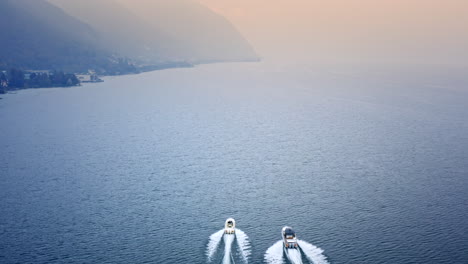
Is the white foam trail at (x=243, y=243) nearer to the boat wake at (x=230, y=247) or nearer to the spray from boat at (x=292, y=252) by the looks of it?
the boat wake at (x=230, y=247)

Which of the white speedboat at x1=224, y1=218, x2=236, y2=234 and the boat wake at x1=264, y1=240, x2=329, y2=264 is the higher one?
the white speedboat at x1=224, y1=218, x2=236, y2=234

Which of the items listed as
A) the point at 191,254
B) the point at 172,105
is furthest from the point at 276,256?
the point at 172,105

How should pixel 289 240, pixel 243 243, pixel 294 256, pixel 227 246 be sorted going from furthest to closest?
pixel 243 243, pixel 227 246, pixel 289 240, pixel 294 256

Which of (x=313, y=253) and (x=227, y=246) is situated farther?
(x=227, y=246)

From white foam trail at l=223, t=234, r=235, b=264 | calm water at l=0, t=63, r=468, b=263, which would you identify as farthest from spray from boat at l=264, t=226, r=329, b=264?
white foam trail at l=223, t=234, r=235, b=264

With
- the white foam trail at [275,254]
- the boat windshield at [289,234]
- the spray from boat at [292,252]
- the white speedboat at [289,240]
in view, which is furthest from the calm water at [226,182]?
the boat windshield at [289,234]

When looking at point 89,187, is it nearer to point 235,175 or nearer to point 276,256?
point 235,175

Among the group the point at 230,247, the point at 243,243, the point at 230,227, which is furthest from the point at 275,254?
the point at 230,227

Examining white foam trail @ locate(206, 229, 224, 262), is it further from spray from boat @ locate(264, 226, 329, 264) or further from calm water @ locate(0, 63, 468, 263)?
spray from boat @ locate(264, 226, 329, 264)

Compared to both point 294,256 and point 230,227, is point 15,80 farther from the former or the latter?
point 294,256
